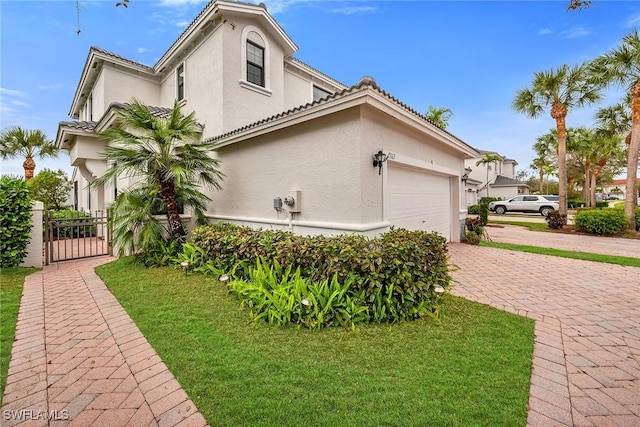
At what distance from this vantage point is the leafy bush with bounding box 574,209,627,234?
42.5ft

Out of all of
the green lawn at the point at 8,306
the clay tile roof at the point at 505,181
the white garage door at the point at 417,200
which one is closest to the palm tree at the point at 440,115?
the white garage door at the point at 417,200

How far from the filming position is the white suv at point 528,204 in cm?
2455

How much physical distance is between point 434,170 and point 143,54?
45.7 feet

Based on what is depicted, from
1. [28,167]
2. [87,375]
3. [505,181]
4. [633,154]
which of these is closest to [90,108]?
[28,167]

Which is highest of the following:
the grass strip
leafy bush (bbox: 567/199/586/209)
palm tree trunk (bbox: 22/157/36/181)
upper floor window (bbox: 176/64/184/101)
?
upper floor window (bbox: 176/64/184/101)

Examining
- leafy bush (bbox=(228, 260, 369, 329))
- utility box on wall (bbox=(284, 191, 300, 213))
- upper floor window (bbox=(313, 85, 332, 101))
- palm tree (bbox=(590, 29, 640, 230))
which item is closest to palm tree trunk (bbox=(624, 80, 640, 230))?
palm tree (bbox=(590, 29, 640, 230))

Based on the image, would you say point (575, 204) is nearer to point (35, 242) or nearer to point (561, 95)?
point (561, 95)

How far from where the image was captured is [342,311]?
3.98 meters

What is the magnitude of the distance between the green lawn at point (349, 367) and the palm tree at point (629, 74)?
15739mm

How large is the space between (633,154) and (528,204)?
13.5 metres

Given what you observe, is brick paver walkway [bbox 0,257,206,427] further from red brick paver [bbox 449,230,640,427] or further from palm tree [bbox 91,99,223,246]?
red brick paver [bbox 449,230,640,427]

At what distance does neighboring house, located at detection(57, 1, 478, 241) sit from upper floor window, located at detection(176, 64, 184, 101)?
48mm

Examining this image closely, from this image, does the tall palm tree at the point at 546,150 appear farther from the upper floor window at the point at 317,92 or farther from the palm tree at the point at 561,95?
the upper floor window at the point at 317,92

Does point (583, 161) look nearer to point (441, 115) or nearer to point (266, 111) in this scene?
point (441, 115)
